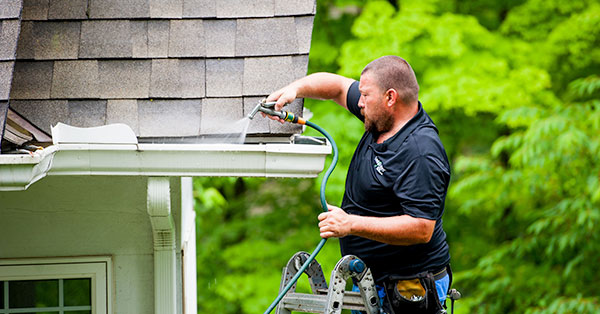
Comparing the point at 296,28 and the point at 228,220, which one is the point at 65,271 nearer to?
the point at 296,28

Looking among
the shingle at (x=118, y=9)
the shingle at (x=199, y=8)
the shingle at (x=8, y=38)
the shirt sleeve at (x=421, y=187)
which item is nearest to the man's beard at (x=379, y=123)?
the shirt sleeve at (x=421, y=187)

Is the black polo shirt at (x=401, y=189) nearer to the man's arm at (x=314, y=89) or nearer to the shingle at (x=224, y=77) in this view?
the man's arm at (x=314, y=89)

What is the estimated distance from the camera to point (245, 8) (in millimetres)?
2904

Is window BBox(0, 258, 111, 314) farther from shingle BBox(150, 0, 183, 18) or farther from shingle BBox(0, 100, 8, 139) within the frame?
shingle BBox(150, 0, 183, 18)

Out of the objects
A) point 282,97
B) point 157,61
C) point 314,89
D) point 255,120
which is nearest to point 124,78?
point 157,61

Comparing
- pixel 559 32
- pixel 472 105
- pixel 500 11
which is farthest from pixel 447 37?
pixel 500 11

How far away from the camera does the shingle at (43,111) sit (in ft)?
8.45

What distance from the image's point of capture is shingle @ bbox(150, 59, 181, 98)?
2.67m

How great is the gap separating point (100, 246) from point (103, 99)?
63 cm

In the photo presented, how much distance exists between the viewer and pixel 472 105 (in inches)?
256

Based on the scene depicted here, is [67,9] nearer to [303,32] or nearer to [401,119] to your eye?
[303,32]

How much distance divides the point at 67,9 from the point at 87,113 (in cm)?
53

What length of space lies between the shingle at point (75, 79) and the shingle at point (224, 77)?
0.46 meters

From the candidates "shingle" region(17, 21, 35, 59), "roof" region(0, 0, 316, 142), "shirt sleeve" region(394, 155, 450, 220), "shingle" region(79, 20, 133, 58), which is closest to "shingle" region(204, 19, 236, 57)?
"roof" region(0, 0, 316, 142)
